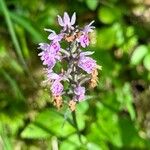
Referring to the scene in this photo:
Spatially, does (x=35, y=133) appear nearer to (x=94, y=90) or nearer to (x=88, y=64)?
(x=94, y=90)

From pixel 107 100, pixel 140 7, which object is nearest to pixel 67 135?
pixel 107 100

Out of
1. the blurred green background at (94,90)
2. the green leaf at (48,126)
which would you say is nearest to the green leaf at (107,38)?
the blurred green background at (94,90)

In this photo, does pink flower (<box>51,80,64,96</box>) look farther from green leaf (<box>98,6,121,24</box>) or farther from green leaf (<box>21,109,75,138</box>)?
green leaf (<box>98,6,121,24</box>)

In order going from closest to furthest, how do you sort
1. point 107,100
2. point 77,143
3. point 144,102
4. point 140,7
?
point 77,143 → point 107,100 → point 144,102 → point 140,7

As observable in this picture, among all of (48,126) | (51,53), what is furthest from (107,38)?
(51,53)

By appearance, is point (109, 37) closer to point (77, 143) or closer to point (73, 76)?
point (77, 143)

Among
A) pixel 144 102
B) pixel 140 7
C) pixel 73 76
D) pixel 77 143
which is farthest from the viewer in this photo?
pixel 140 7
